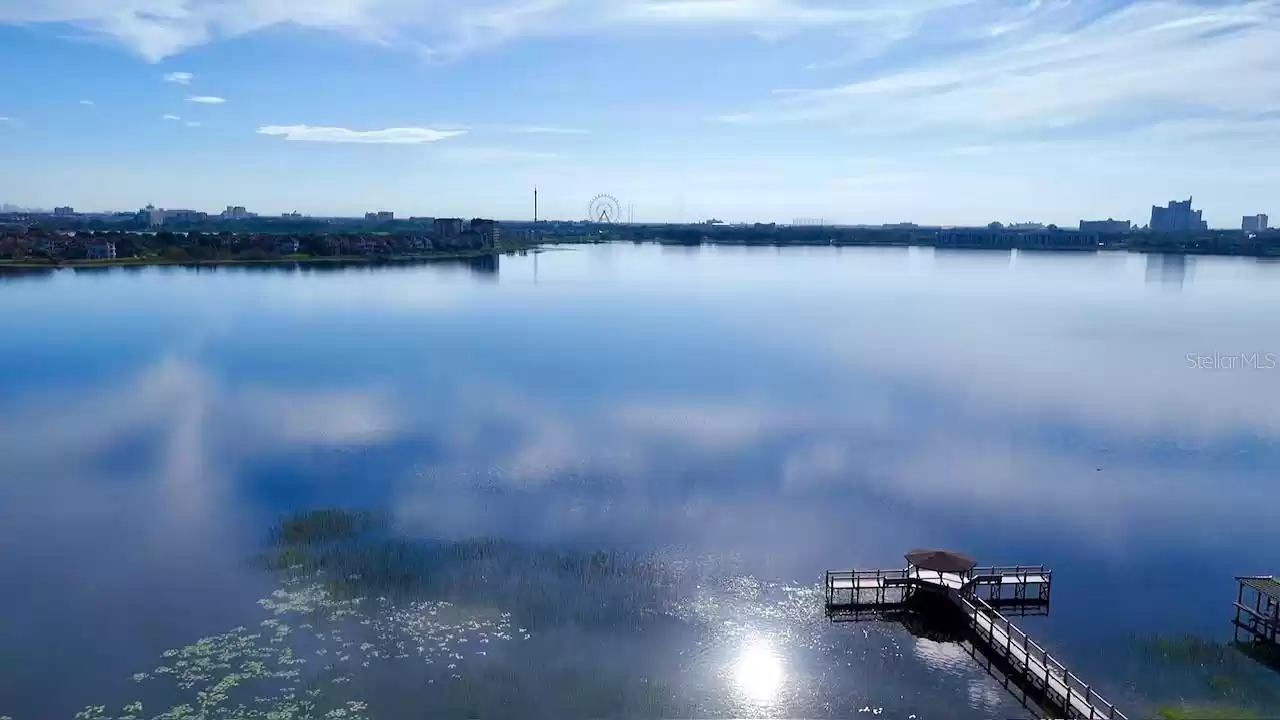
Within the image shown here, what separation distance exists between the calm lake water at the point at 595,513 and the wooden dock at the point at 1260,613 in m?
0.60

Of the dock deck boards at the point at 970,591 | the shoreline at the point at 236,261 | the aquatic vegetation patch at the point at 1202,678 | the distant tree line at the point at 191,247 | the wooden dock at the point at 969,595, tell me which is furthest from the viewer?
the distant tree line at the point at 191,247

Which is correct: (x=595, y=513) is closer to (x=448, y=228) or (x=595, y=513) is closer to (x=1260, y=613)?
(x=1260, y=613)

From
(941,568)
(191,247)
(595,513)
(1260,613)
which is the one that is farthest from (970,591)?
(191,247)

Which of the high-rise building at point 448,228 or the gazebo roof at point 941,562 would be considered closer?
the gazebo roof at point 941,562

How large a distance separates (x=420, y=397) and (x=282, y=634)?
2398cm

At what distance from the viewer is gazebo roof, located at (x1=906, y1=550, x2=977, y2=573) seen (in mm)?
21016

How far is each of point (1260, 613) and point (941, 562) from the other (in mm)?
7707

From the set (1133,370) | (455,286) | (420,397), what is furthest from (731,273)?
(420,397)

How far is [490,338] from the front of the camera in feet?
205

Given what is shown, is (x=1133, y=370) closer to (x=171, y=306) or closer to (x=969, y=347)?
(x=969, y=347)

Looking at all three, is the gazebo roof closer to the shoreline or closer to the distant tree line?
the shoreline

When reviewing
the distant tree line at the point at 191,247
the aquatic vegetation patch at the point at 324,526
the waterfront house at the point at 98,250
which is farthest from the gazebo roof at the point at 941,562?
the waterfront house at the point at 98,250

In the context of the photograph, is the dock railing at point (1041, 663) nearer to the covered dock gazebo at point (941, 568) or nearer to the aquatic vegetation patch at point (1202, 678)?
the covered dock gazebo at point (941, 568)

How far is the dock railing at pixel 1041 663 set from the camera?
54.1ft
